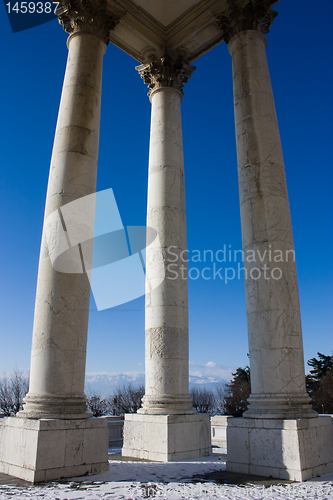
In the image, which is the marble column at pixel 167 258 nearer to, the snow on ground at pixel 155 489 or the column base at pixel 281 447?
the column base at pixel 281 447

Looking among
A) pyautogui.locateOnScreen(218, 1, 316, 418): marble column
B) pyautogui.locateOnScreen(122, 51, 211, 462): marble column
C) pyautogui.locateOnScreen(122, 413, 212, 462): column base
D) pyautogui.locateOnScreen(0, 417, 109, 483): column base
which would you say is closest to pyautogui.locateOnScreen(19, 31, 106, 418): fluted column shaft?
pyautogui.locateOnScreen(0, 417, 109, 483): column base

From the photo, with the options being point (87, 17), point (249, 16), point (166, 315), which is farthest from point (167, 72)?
point (166, 315)

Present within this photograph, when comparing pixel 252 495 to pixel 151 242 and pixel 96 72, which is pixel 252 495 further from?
pixel 96 72

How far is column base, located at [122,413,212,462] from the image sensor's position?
360 feet

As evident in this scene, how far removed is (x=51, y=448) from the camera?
81.1 metres

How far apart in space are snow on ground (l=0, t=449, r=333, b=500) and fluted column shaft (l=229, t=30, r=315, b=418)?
17967 mm

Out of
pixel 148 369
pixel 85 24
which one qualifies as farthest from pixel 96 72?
pixel 148 369

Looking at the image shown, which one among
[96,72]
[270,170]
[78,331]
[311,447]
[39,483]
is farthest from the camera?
[96,72]

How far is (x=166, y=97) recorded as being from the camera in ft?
528

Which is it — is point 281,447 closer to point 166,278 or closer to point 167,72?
point 166,278

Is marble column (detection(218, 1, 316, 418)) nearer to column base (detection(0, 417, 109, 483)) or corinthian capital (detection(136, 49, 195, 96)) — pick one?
column base (detection(0, 417, 109, 483))

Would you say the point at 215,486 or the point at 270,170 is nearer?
the point at 215,486

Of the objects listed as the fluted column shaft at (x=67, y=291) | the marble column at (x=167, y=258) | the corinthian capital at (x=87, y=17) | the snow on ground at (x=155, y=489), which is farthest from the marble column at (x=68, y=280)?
the marble column at (x=167, y=258)

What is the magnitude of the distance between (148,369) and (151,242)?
43698 mm
